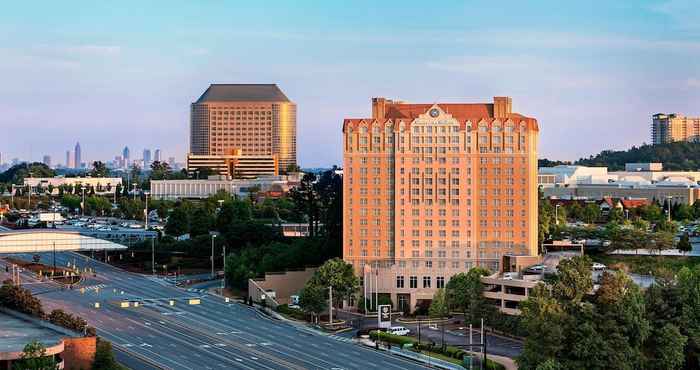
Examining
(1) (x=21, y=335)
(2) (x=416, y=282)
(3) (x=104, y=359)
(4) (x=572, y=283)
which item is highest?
(4) (x=572, y=283)

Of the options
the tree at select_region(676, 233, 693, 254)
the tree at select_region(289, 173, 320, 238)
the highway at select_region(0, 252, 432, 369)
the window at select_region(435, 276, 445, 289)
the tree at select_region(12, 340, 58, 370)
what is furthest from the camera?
the tree at select_region(289, 173, 320, 238)

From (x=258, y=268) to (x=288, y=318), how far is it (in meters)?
21.0

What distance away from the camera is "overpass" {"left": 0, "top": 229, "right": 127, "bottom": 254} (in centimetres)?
15650

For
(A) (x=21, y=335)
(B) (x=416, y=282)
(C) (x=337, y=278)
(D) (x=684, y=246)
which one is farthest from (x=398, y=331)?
(D) (x=684, y=246)

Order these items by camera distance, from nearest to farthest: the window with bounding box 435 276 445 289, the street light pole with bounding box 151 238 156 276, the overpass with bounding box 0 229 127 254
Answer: the window with bounding box 435 276 445 289 < the overpass with bounding box 0 229 127 254 < the street light pole with bounding box 151 238 156 276

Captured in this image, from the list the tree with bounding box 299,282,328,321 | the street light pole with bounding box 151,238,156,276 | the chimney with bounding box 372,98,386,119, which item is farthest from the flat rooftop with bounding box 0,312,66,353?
the street light pole with bounding box 151,238,156,276

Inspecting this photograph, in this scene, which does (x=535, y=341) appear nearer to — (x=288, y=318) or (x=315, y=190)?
(x=288, y=318)

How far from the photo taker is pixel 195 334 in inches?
4594

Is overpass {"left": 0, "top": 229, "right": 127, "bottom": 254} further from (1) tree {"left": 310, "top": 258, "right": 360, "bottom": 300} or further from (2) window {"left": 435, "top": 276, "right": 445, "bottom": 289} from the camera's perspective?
(2) window {"left": 435, "top": 276, "right": 445, "bottom": 289}

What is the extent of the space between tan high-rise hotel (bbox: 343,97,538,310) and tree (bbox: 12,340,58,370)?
204 ft

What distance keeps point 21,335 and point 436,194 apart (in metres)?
61.4

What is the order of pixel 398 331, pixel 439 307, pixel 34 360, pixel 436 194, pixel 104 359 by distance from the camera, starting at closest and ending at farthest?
1. pixel 34 360
2. pixel 104 359
3. pixel 398 331
4. pixel 439 307
5. pixel 436 194

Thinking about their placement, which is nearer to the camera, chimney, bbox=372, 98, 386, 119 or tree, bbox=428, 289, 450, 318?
tree, bbox=428, 289, 450, 318

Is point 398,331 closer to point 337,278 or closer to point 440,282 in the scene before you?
point 337,278
